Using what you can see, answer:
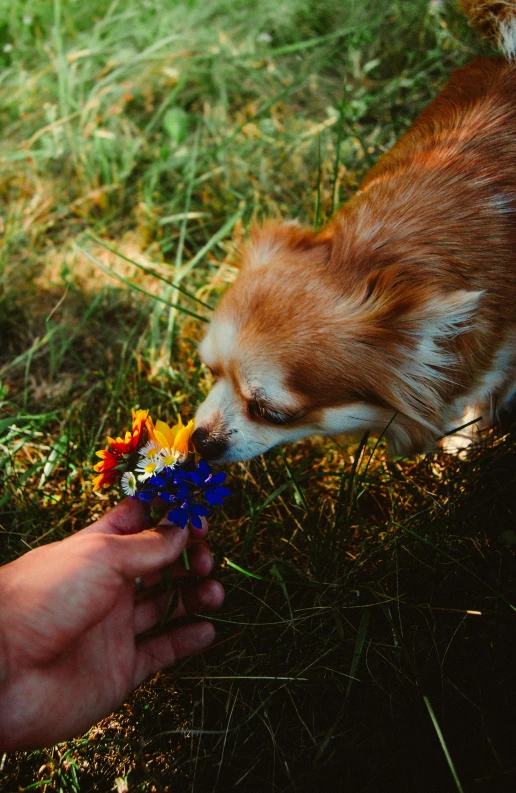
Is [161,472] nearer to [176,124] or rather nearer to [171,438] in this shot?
[171,438]

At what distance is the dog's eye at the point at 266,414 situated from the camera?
1.99 metres

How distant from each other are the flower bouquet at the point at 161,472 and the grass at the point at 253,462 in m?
0.47

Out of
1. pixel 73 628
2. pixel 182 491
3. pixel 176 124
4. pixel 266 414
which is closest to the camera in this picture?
pixel 73 628

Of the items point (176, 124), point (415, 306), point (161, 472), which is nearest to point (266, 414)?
point (161, 472)

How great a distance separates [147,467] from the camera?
1.64 meters

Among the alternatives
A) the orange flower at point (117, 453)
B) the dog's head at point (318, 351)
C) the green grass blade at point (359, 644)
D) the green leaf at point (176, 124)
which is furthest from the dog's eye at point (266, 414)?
the green leaf at point (176, 124)

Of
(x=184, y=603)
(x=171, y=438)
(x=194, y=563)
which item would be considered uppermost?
(x=171, y=438)

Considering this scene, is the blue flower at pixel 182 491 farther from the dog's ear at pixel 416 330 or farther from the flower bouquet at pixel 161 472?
the dog's ear at pixel 416 330

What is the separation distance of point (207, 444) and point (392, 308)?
31.8 inches

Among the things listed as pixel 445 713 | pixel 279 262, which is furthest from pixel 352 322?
pixel 445 713

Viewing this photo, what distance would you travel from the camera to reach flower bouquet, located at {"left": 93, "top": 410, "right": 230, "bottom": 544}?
63.9 inches

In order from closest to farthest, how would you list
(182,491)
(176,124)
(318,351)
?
(182,491) → (318,351) → (176,124)

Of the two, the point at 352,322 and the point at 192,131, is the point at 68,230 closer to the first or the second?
the point at 192,131

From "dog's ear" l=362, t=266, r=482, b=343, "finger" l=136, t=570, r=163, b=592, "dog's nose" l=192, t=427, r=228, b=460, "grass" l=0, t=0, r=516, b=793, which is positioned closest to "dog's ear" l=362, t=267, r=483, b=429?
"dog's ear" l=362, t=266, r=482, b=343
